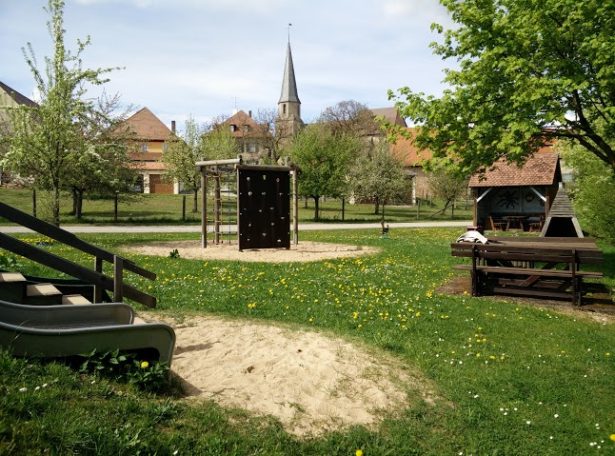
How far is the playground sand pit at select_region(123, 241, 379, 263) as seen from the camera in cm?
1393

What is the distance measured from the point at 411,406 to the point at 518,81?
7.62 metres

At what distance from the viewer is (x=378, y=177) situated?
141 ft

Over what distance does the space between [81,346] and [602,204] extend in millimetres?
17058

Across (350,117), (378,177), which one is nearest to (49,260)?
(378,177)

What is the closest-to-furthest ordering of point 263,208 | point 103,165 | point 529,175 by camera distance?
1. point 263,208
2. point 103,165
3. point 529,175

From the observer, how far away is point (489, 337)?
6.54 meters

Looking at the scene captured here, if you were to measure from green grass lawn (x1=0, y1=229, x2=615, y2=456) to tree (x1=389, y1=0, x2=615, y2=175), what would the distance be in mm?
3381

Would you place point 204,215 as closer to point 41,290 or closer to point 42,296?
point 41,290

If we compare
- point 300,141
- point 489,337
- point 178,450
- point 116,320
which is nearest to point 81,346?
point 116,320

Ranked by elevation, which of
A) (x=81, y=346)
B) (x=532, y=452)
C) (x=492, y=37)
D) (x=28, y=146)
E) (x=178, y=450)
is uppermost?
(x=492, y=37)

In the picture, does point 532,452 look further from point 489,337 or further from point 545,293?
point 545,293

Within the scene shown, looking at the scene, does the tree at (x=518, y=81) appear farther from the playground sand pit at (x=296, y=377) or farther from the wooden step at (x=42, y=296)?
the wooden step at (x=42, y=296)

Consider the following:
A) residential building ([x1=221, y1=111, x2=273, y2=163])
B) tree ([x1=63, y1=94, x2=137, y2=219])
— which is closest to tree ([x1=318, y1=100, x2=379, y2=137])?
residential building ([x1=221, y1=111, x2=273, y2=163])

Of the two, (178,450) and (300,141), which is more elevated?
(300,141)
